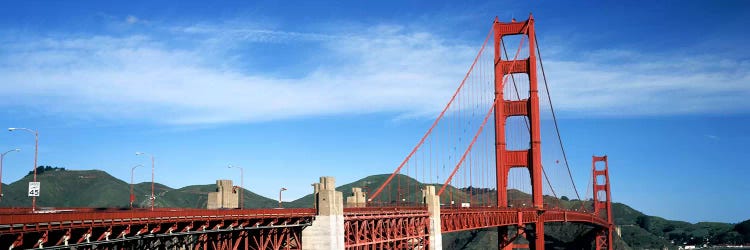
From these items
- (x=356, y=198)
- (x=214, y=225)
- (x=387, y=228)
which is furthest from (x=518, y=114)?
(x=214, y=225)

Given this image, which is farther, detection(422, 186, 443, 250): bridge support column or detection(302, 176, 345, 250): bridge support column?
detection(422, 186, 443, 250): bridge support column

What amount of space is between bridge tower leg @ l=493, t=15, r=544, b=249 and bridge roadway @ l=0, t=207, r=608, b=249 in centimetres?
1324

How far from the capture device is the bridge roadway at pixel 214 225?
31406 mm

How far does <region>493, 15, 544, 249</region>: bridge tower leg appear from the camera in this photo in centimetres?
9738

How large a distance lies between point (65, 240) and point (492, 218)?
59.6m

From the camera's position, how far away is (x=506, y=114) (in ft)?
331

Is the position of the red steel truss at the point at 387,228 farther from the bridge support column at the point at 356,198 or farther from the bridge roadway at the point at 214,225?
the bridge support column at the point at 356,198

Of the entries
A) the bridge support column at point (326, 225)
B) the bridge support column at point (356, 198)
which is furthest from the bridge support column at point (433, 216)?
the bridge support column at point (326, 225)

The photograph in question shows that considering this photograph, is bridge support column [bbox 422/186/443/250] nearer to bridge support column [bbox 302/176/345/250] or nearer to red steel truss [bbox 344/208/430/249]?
red steel truss [bbox 344/208/430/249]

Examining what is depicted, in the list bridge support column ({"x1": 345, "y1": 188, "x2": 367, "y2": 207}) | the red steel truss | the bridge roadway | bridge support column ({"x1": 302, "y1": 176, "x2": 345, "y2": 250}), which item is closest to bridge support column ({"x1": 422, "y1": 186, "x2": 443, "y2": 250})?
the red steel truss

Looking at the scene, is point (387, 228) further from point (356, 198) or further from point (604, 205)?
point (604, 205)

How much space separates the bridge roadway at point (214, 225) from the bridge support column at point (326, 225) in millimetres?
629

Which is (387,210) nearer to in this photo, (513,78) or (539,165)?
(539,165)

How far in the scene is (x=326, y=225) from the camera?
54.6 meters
